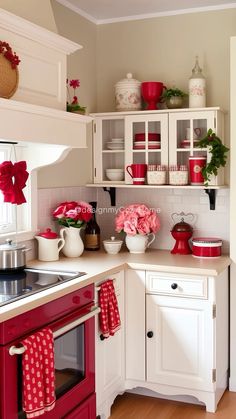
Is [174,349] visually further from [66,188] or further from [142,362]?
[66,188]

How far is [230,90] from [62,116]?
1153 millimetres

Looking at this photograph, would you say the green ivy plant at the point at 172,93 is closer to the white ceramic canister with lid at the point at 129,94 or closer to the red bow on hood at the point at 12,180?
the white ceramic canister with lid at the point at 129,94

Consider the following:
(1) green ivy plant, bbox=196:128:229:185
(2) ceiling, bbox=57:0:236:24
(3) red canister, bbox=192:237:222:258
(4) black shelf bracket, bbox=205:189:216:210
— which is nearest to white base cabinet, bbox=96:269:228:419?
(3) red canister, bbox=192:237:222:258

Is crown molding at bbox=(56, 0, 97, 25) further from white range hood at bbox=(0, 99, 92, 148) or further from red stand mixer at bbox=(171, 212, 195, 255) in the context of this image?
red stand mixer at bbox=(171, 212, 195, 255)

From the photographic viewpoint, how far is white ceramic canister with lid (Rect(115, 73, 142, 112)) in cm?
376

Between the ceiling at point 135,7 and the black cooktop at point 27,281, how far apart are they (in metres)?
1.77

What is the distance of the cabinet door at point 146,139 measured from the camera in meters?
3.61

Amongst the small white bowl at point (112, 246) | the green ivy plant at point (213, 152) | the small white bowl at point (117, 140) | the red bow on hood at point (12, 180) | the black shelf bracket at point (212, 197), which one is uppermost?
the small white bowl at point (117, 140)

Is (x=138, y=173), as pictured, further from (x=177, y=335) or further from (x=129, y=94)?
(x=177, y=335)

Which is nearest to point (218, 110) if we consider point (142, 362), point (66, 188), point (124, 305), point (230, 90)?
point (230, 90)

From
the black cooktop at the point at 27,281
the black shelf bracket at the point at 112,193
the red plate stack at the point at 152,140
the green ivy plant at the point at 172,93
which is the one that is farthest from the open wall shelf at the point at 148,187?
the black cooktop at the point at 27,281

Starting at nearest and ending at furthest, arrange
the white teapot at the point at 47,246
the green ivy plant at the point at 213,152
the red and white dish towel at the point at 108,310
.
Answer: the red and white dish towel at the point at 108,310 < the white teapot at the point at 47,246 < the green ivy plant at the point at 213,152

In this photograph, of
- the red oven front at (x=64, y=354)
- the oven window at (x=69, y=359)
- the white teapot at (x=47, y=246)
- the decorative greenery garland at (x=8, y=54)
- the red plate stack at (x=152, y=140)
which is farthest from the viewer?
the red plate stack at (x=152, y=140)

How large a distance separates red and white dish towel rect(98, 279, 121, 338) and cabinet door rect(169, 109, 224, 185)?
38.3 inches
